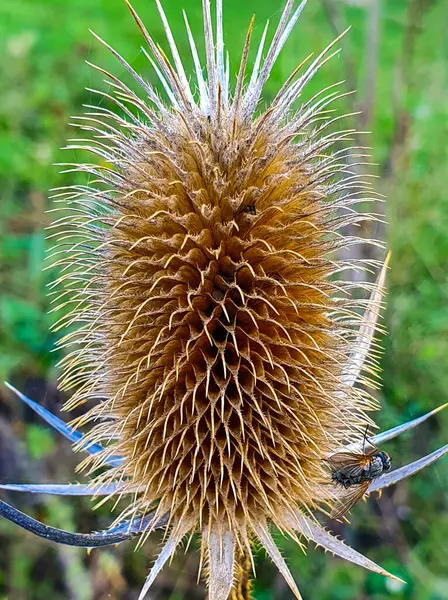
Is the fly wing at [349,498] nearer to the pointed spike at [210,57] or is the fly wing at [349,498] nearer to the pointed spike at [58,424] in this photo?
the pointed spike at [58,424]

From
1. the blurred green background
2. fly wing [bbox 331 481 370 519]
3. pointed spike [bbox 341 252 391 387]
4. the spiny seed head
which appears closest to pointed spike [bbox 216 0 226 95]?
the spiny seed head

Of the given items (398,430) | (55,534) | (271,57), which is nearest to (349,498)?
(398,430)

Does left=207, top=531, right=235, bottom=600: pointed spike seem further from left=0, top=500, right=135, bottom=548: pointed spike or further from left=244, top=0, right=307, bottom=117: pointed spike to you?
left=244, top=0, right=307, bottom=117: pointed spike

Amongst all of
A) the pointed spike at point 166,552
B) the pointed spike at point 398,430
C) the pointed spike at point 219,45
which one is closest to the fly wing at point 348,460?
the pointed spike at point 398,430

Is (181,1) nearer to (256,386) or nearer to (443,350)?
(443,350)

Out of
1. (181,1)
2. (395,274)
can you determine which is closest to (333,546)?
(395,274)

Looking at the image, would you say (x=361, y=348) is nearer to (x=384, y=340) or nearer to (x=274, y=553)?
(x=274, y=553)
